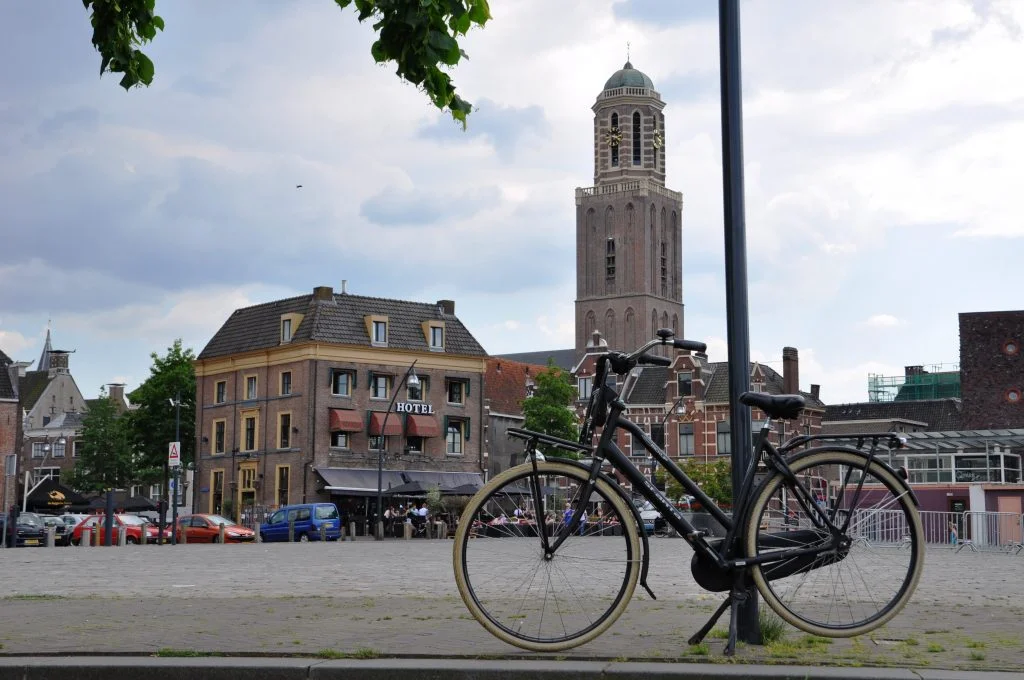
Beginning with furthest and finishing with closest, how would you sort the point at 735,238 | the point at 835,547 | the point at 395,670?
the point at 735,238 < the point at 835,547 < the point at 395,670

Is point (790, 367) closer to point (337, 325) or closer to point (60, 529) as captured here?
point (337, 325)

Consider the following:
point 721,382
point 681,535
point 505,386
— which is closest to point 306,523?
point 505,386

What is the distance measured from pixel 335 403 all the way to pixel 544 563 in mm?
56774

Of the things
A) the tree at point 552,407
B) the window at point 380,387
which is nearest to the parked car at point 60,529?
the window at point 380,387

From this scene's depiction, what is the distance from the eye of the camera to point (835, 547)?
6637 millimetres

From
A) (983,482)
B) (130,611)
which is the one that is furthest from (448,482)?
(130,611)

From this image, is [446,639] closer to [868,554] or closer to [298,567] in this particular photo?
[868,554]

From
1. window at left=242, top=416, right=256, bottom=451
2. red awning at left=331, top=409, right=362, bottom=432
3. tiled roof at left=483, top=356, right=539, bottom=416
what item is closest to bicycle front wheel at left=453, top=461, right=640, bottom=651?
red awning at left=331, top=409, right=362, bottom=432

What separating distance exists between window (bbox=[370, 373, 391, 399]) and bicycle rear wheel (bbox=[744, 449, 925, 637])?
5775 centimetres

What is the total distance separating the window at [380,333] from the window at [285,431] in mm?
5607

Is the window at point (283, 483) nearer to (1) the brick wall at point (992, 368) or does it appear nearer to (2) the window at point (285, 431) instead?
(2) the window at point (285, 431)

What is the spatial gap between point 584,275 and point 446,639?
4852 inches

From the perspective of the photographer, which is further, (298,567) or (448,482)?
(448,482)

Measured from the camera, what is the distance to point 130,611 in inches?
367
